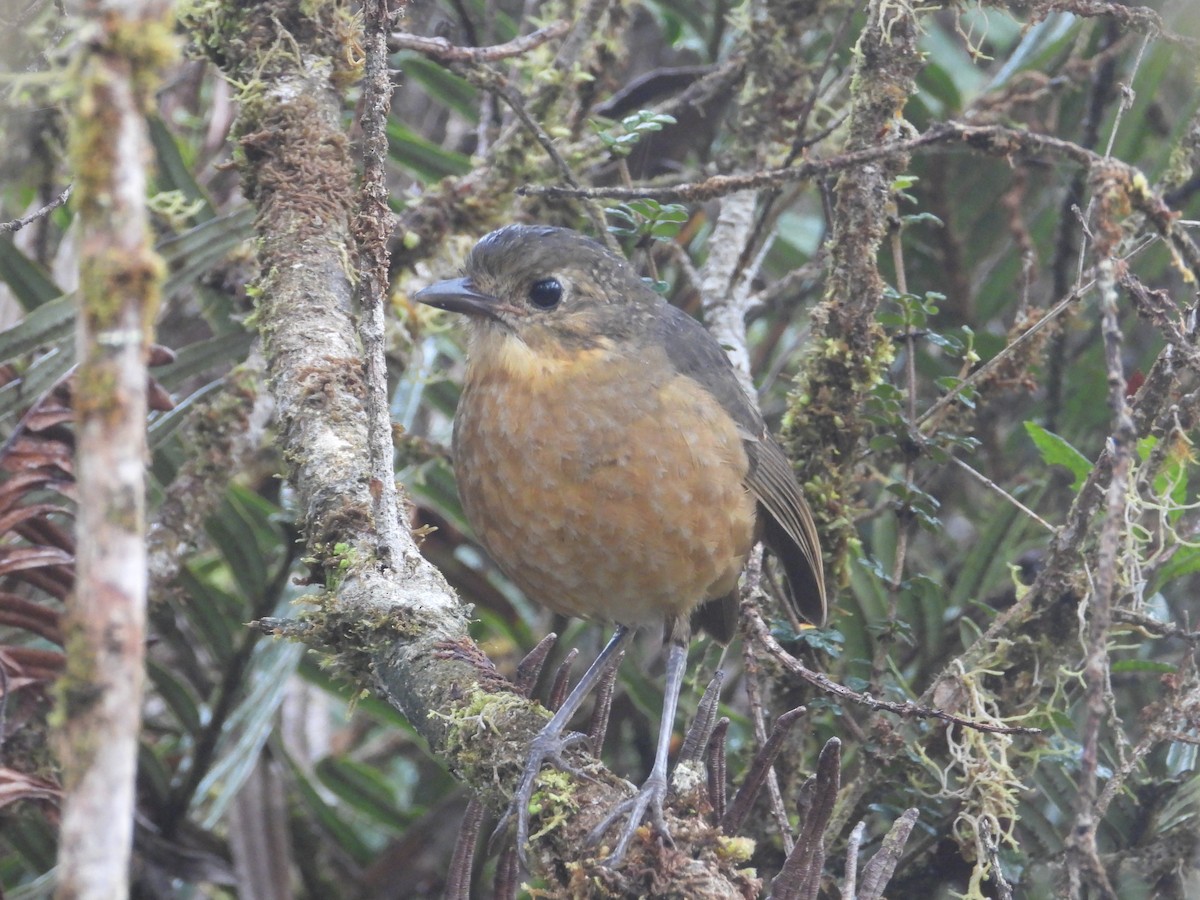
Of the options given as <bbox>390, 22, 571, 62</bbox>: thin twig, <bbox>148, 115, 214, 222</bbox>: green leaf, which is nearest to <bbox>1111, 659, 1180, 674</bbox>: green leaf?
<bbox>390, 22, 571, 62</bbox>: thin twig

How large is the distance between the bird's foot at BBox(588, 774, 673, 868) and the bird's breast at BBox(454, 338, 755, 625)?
2.77 ft

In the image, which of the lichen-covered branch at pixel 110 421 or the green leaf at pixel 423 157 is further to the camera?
the green leaf at pixel 423 157

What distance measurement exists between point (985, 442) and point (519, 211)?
2122mm

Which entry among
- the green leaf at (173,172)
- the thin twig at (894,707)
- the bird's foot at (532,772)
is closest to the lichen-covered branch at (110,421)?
the bird's foot at (532,772)

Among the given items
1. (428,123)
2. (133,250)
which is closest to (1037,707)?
(133,250)

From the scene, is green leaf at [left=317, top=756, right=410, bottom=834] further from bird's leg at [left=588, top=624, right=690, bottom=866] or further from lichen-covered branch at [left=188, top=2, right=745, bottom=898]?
bird's leg at [left=588, top=624, right=690, bottom=866]

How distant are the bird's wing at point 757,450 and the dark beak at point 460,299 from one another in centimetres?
49

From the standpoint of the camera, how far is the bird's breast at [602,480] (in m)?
3.10

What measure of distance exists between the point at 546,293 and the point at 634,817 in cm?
170

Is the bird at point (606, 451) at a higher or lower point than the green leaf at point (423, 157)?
lower

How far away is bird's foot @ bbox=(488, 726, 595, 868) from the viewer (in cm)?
232

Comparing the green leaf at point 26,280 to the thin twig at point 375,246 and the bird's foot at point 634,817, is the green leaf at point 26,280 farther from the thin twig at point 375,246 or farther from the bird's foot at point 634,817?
the bird's foot at point 634,817

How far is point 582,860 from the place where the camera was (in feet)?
7.04

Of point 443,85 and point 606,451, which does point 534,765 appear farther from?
point 443,85
